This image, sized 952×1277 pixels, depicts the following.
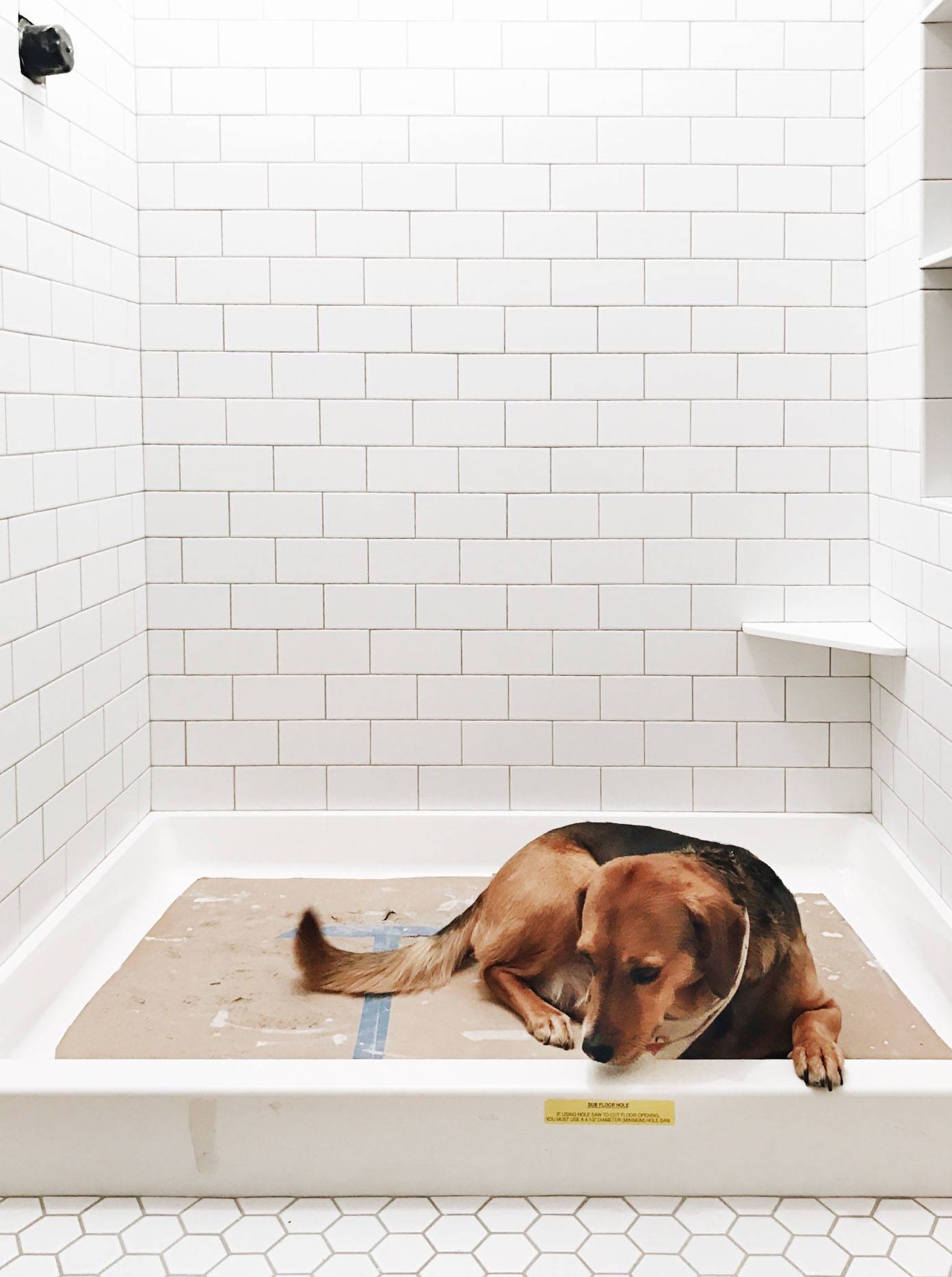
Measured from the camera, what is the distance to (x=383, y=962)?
2457mm

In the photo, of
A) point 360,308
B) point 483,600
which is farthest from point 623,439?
point 360,308

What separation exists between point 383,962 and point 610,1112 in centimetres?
68

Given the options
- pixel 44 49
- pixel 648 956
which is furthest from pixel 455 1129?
pixel 44 49

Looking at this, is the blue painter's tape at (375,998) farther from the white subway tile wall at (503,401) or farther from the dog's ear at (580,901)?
the white subway tile wall at (503,401)

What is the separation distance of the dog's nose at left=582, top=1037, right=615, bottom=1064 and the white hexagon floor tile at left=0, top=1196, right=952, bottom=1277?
0.23 meters

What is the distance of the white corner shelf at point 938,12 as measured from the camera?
8.45ft

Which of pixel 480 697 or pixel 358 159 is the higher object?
pixel 358 159

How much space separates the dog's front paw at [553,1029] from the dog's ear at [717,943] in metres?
0.34

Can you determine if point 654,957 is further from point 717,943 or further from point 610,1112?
point 610,1112

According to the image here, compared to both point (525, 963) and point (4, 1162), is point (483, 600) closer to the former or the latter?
point (525, 963)

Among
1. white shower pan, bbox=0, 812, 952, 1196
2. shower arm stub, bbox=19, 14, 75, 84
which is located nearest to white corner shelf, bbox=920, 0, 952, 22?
shower arm stub, bbox=19, 14, 75, 84

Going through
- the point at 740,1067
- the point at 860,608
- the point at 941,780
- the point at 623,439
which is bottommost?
the point at 740,1067

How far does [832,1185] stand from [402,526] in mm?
1859

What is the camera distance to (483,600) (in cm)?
322
